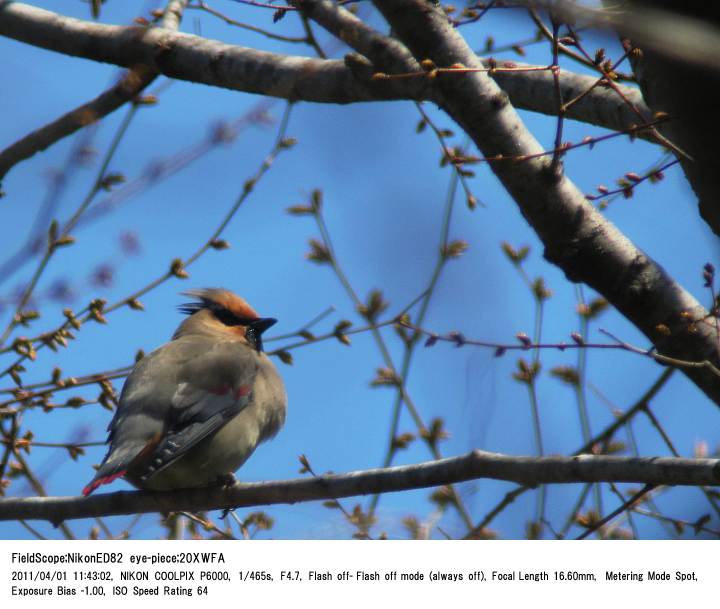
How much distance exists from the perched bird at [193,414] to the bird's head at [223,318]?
7 centimetres

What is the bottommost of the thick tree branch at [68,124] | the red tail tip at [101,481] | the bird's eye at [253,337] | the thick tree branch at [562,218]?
the red tail tip at [101,481]

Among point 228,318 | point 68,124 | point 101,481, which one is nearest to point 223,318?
point 228,318

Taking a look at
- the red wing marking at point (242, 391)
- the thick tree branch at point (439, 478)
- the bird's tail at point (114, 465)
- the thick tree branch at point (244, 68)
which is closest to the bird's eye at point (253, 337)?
the red wing marking at point (242, 391)

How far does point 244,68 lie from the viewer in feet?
14.2

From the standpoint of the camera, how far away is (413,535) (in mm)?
3092

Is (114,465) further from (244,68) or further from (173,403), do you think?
(244,68)

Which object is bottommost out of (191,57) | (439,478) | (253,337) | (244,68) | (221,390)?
(439,478)

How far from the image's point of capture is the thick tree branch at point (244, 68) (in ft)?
13.7

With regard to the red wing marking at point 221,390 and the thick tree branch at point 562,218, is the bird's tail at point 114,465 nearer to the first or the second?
the red wing marking at point 221,390

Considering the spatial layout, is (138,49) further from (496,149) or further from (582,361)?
(582,361)

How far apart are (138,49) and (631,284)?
101 inches

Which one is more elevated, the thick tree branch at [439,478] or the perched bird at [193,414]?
the perched bird at [193,414]

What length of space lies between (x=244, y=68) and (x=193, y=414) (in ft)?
5.11

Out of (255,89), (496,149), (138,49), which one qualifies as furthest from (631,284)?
(138,49)
